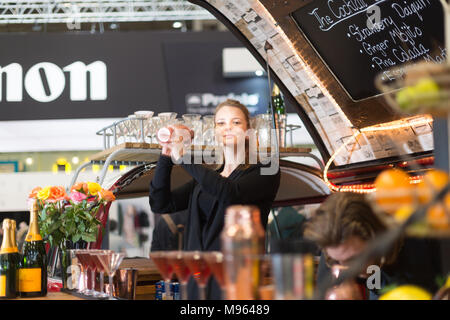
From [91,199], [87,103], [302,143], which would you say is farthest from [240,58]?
[91,199]

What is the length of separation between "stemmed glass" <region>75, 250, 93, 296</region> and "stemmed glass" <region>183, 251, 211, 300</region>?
84 centimetres

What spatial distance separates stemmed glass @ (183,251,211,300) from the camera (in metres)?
1.18

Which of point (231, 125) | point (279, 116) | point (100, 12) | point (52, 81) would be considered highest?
point (100, 12)

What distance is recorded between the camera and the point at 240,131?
2025mm

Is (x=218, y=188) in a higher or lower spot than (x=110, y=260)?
higher

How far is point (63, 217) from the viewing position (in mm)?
2295

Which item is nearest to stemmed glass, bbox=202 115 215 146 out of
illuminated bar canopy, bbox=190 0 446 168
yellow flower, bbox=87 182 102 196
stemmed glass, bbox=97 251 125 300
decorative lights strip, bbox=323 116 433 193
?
illuminated bar canopy, bbox=190 0 446 168

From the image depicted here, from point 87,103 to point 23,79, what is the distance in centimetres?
82

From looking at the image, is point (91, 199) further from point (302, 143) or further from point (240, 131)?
point (302, 143)

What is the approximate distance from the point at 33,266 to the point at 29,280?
0.05 metres

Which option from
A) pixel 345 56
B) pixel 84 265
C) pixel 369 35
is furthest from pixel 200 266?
pixel 345 56

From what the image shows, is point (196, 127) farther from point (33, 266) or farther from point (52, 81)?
point (52, 81)

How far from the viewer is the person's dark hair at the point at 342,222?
4.25ft

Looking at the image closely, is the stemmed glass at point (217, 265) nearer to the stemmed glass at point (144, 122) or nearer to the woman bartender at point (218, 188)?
the woman bartender at point (218, 188)
